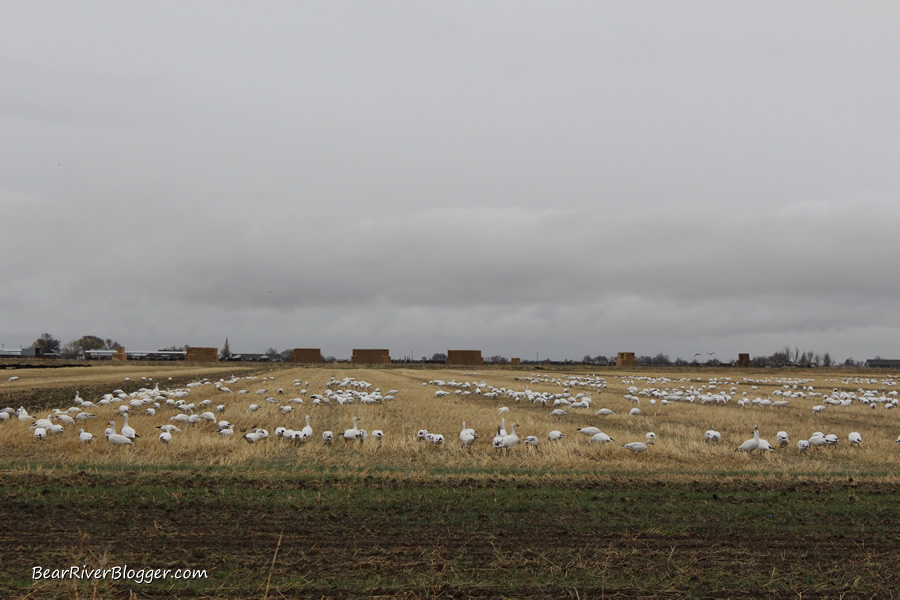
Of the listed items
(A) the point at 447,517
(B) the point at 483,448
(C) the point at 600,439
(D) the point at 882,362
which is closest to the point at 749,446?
(C) the point at 600,439

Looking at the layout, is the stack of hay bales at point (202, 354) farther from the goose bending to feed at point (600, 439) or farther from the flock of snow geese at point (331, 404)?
the goose bending to feed at point (600, 439)

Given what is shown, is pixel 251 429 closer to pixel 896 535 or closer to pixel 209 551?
pixel 209 551

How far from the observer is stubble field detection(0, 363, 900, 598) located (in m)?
7.12

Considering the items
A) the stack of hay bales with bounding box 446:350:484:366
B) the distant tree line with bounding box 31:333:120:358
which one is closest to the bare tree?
the distant tree line with bounding box 31:333:120:358

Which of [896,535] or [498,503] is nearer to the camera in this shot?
[896,535]

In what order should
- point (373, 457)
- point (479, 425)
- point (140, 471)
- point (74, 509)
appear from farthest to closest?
point (479, 425) → point (373, 457) → point (140, 471) → point (74, 509)

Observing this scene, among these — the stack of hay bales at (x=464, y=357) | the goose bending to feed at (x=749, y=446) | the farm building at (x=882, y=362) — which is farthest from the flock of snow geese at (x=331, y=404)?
the farm building at (x=882, y=362)

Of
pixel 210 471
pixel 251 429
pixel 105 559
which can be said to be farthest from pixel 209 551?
pixel 251 429

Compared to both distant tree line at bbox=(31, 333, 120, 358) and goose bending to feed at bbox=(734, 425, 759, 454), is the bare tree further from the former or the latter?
goose bending to feed at bbox=(734, 425, 759, 454)

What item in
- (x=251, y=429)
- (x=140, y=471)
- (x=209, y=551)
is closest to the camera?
(x=209, y=551)

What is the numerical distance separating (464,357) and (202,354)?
4894cm

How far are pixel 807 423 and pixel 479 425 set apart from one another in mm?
12141

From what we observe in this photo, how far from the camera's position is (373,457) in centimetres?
1542

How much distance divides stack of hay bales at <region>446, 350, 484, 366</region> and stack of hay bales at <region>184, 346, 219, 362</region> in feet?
142
